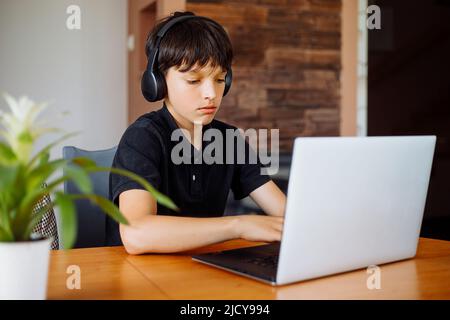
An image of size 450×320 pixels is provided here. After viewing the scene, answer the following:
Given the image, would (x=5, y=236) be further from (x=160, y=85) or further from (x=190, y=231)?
(x=160, y=85)

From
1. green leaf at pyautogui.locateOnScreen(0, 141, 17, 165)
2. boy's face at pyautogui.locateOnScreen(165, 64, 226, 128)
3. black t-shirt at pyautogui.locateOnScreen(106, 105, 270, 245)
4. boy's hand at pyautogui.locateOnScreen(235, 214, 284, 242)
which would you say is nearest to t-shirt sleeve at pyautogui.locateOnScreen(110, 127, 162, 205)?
black t-shirt at pyautogui.locateOnScreen(106, 105, 270, 245)

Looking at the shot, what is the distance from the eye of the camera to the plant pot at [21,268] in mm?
712

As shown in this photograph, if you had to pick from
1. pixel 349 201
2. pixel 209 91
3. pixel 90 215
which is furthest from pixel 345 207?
pixel 90 215

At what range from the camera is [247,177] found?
5.30 feet

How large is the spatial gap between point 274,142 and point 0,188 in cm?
269

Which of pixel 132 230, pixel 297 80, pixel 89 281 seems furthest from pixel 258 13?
pixel 89 281

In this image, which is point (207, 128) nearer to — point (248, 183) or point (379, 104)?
point (248, 183)

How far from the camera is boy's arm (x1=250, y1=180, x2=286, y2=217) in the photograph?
60.6 inches

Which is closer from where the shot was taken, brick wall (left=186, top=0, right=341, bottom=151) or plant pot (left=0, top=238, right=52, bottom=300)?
plant pot (left=0, top=238, right=52, bottom=300)

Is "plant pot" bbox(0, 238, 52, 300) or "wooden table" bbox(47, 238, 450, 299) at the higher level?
"plant pot" bbox(0, 238, 52, 300)

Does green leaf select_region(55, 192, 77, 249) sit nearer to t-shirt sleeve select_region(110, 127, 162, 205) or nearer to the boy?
the boy

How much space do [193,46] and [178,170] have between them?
33 centimetres

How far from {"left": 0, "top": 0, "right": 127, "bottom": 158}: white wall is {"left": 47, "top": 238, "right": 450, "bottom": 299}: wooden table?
274 centimetres
